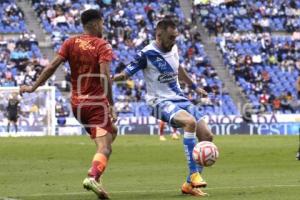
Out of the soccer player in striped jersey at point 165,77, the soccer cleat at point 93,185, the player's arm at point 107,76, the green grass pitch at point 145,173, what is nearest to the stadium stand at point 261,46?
the green grass pitch at point 145,173

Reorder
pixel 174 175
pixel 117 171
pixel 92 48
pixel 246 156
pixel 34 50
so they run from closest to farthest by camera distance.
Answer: pixel 92 48 → pixel 174 175 → pixel 117 171 → pixel 246 156 → pixel 34 50

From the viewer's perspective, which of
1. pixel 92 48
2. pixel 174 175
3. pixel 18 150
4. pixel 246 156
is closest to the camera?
pixel 92 48

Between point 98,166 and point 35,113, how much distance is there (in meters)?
30.6

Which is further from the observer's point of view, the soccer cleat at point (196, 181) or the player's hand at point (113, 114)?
the soccer cleat at point (196, 181)

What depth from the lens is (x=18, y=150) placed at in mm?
25719

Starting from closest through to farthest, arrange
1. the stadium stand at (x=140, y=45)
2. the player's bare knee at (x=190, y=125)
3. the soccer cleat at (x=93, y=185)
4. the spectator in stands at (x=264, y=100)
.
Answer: the soccer cleat at (x=93, y=185), the player's bare knee at (x=190, y=125), the stadium stand at (x=140, y=45), the spectator in stands at (x=264, y=100)

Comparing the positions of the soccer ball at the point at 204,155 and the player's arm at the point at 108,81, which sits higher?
the player's arm at the point at 108,81

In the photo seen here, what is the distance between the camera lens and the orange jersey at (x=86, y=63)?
38.1 feet

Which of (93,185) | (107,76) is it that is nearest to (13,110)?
(107,76)

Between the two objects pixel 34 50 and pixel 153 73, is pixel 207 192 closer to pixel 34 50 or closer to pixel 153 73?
pixel 153 73

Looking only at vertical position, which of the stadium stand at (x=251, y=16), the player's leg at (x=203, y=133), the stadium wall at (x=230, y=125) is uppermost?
the stadium stand at (x=251, y=16)

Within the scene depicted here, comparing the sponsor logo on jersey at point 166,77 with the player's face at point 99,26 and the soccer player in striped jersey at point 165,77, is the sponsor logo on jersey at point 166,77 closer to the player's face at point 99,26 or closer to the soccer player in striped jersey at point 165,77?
the soccer player in striped jersey at point 165,77

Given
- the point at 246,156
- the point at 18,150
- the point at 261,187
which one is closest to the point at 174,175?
the point at 261,187

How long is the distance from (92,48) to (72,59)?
38cm
